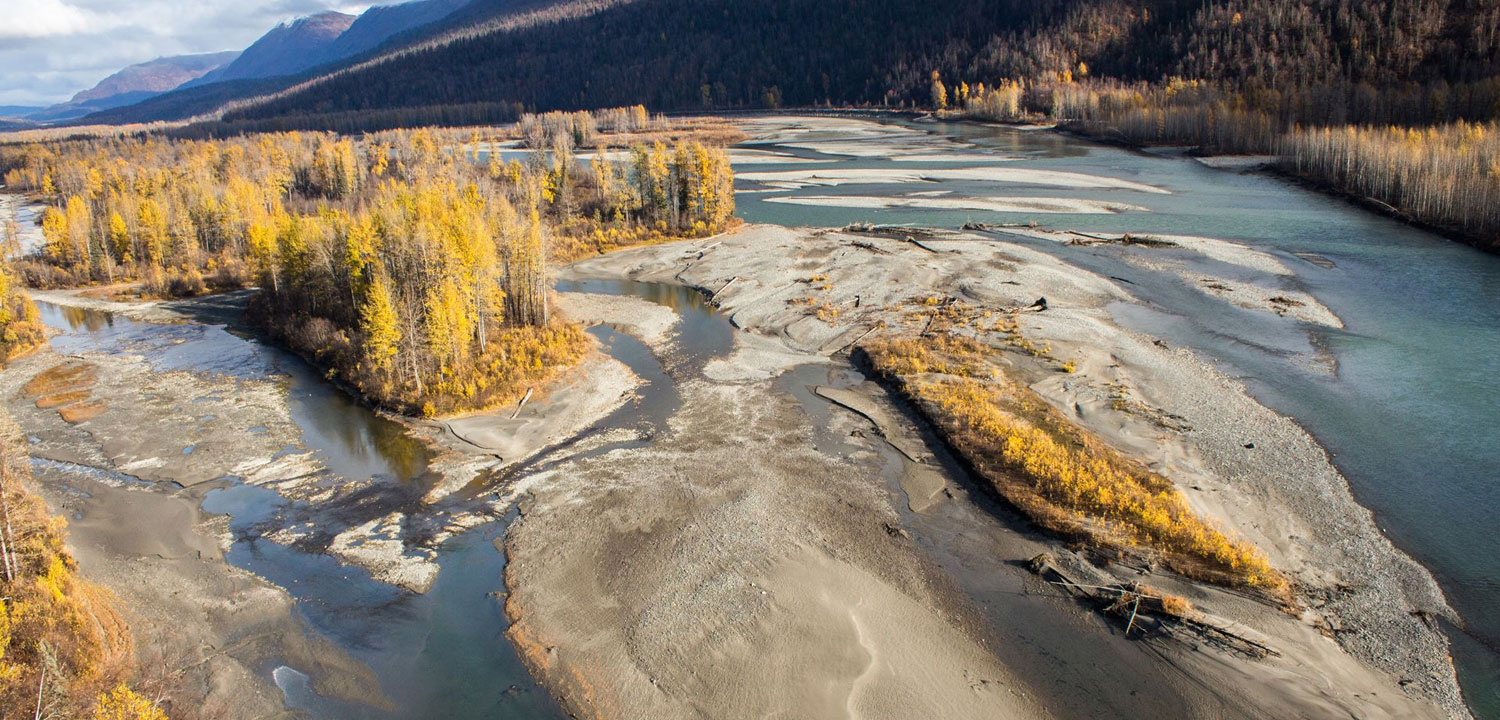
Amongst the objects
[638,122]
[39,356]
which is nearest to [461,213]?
[39,356]

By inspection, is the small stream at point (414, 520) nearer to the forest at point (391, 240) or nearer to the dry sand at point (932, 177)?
the forest at point (391, 240)

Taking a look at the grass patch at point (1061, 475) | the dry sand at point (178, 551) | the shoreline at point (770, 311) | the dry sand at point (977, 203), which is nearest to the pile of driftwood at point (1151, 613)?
the shoreline at point (770, 311)

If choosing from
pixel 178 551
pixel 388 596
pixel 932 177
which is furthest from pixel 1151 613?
pixel 932 177

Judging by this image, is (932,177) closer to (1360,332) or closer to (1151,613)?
(1360,332)

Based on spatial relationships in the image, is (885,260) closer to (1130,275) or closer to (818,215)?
(1130,275)

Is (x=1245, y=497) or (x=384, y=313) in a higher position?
(x=384, y=313)

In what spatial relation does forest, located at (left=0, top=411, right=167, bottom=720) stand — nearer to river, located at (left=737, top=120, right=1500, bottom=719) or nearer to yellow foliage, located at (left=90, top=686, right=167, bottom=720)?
yellow foliage, located at (left=90, top=686, right=167, bottom=720)
